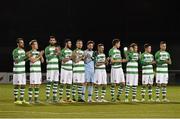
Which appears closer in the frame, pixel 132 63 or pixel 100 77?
pixel 100 77

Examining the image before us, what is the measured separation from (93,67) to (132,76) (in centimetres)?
150

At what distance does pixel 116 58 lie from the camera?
67.3 feet

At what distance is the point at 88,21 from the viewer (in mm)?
37312

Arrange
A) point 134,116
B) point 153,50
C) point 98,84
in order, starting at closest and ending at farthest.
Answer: point 134,116
point 98,84
point 153,50

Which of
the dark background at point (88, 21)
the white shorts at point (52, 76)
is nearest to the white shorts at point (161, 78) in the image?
the white shorts at point (52, 76)

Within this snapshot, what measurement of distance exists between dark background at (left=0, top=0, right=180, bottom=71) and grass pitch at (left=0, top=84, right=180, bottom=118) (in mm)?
16717

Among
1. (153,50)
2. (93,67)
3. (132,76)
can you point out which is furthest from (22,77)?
(153,50)

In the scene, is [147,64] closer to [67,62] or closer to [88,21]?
[67,62]

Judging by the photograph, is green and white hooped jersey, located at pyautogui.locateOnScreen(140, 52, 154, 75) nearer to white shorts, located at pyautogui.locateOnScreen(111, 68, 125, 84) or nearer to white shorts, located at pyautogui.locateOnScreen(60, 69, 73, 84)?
white shorts, located at pyautogui.locateOnScreen(111, 68, 125, 84)

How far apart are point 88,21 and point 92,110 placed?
19966mm

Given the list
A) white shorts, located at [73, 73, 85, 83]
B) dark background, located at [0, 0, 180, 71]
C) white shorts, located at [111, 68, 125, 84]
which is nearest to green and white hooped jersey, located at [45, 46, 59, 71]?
white shorts, located at [73, 73, 85, 83]

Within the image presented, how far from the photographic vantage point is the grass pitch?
A: 53.8 feet

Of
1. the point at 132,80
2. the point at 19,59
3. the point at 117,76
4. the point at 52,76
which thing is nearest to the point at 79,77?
the point at 52,76

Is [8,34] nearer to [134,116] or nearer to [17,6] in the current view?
[17,6]
